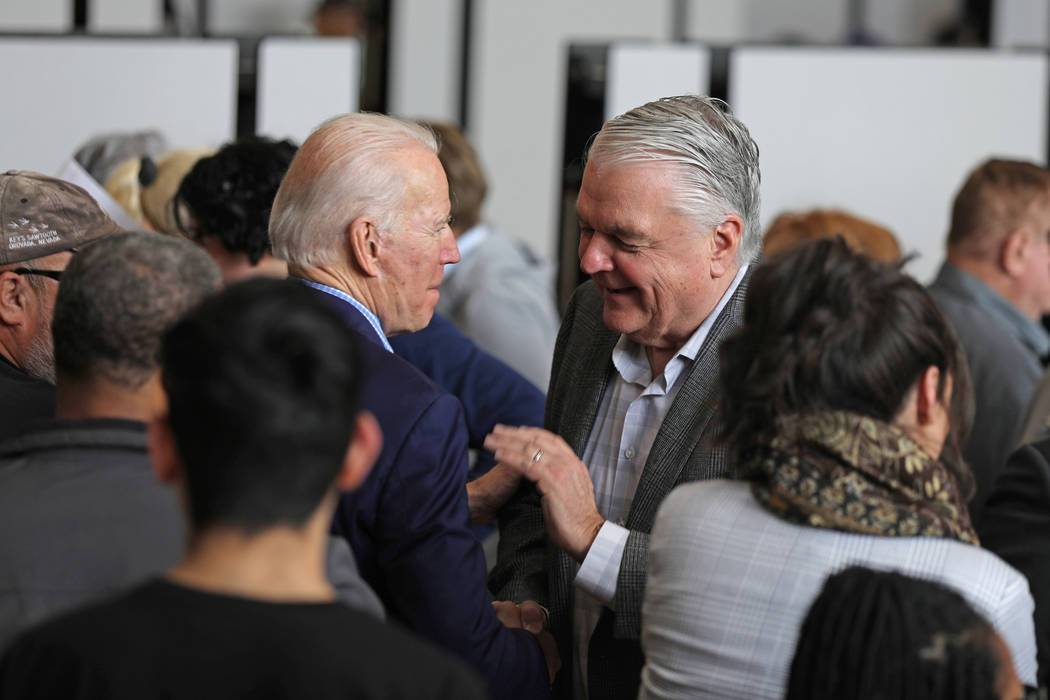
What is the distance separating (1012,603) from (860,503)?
199mm

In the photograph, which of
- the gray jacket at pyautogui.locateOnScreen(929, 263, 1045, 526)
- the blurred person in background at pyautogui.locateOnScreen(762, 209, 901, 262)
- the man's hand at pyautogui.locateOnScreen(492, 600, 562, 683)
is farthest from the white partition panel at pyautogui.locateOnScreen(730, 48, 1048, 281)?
the man's hand at pyautogui.locateOnScreen(492, 600, 562, 683)

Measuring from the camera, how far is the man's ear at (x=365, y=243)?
1888mm

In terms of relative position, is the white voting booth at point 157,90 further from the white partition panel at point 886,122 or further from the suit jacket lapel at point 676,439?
the suit jacket lapel at point 676,439

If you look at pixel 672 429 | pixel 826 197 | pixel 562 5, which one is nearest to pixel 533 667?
pixel 672 429

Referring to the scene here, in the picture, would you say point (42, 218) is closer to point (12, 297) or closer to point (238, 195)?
point (12, 297)

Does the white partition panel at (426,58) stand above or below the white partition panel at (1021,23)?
below

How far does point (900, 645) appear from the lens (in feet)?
4.23

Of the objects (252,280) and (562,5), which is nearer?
(252,280)

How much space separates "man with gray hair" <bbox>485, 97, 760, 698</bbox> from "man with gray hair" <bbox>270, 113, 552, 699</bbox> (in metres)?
0.13

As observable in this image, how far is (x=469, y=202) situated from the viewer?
3.78 meters

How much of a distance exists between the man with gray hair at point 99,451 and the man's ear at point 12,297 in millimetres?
456

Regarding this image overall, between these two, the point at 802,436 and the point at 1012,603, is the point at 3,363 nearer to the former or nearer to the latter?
the point at 802,436

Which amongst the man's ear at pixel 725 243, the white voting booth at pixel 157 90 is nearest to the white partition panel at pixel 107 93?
the white voting booth at pixel 157 90

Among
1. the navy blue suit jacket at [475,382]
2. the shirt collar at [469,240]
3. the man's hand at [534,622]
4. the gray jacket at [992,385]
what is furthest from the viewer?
the shirt collar at [469,240]
